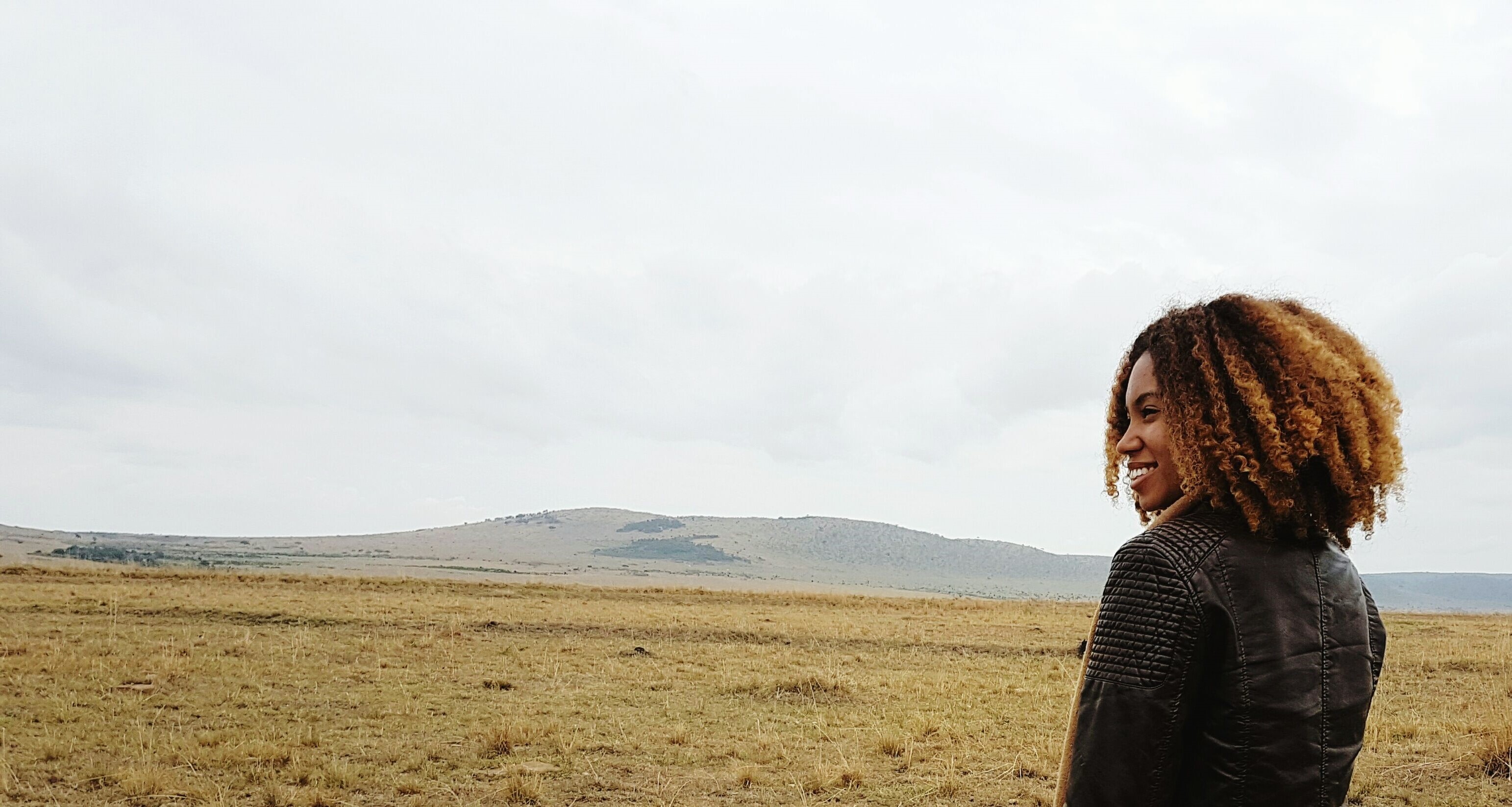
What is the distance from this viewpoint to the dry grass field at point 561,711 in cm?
834

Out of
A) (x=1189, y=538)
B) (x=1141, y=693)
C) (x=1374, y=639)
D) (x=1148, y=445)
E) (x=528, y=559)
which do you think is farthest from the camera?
(x=528, y=559)

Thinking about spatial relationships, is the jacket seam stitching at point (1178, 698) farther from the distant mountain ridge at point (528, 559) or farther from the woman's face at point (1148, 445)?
the distant mountain ridge at point (528, 559)

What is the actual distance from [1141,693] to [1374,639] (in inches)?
34.4

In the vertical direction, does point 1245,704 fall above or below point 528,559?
above

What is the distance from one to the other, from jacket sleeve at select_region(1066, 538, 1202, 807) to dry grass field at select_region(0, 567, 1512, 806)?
6.93 metres

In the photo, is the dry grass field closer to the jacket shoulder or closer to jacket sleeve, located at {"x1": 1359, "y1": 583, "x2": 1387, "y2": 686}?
jacket sleeve, located at {"x1": 1359, "y1": 583, "x2": 1387, "y2": 686}

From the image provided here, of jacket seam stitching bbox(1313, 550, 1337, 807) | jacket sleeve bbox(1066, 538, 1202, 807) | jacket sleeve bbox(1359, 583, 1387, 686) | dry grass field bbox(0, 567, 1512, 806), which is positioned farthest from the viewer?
dry grass field bbox(0, 567, 1512, 806)

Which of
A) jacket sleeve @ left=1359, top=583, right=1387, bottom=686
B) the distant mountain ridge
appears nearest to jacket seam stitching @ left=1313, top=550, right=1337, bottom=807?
jacket sleeve @ left=1359, top=583, right=1387, bottom=686

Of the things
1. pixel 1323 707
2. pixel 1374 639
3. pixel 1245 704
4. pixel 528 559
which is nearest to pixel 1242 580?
pixel 1245 704

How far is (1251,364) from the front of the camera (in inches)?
75.8

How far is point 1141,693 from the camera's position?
1665mm

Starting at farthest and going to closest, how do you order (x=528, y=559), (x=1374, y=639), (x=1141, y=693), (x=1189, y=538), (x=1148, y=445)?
(x=528, y=559) < (x=1374, y=639) < (x=1148, y=445) < (x=1189, y=538) < (x=1141, y=693)

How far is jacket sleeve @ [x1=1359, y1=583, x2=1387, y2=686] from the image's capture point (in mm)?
1982

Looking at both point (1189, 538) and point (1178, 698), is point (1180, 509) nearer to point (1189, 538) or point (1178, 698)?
point (1189, 538)
